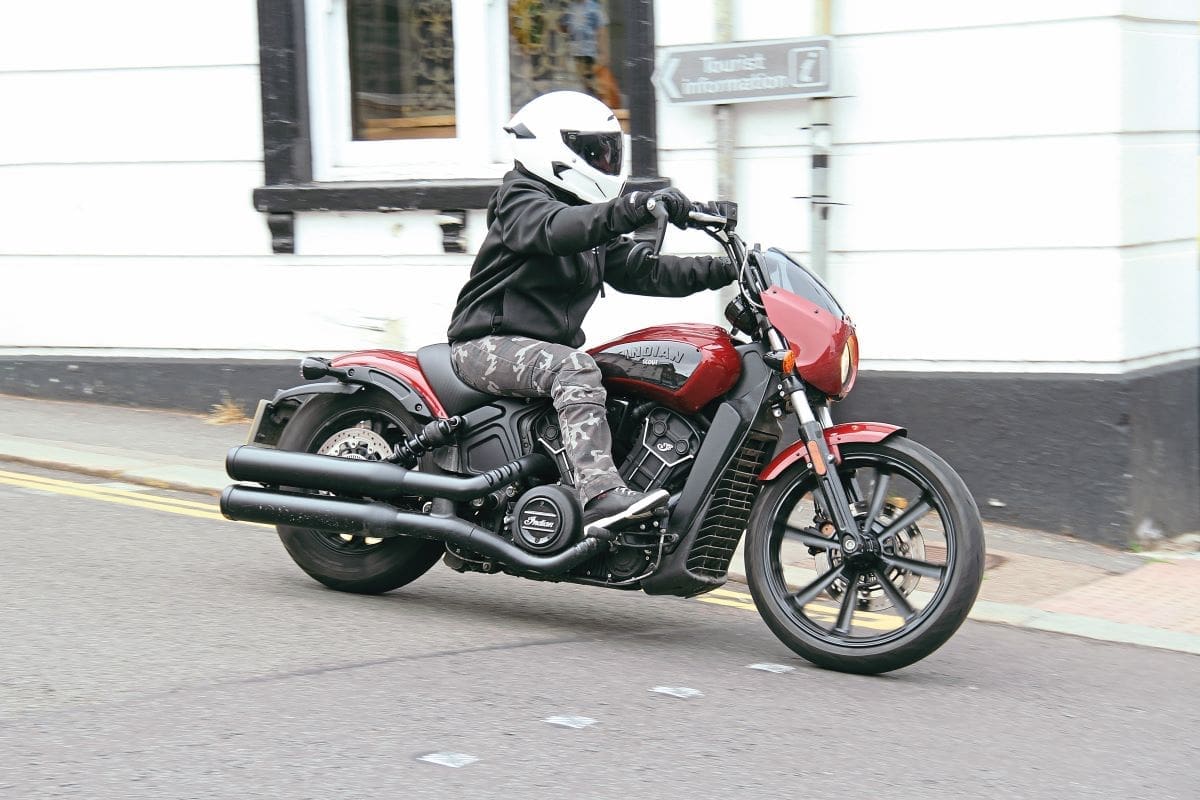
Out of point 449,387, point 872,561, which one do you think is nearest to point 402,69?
point 449,387

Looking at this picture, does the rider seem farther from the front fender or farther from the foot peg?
the front fender

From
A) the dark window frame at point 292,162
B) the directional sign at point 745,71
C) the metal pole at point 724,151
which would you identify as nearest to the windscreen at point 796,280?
the directional sign at point 745,71

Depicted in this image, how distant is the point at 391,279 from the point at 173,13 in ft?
7.25

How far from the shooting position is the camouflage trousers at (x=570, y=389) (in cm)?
507

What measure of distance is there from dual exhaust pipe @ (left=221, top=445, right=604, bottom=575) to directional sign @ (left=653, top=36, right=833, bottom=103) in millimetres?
3288

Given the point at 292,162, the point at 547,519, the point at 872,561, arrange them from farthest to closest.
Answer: the point at 292,162 < the point at 547,519 < the point at 872,561

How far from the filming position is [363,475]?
18.0ft

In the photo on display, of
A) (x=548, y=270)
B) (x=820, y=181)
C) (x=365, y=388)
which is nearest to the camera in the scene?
(x=548, y=270)

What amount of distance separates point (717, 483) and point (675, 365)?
414 millimetres

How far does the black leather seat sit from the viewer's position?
5.46 metres

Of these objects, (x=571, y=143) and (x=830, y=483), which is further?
(x=571, y=143)

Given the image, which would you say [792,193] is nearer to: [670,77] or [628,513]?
[670,77]

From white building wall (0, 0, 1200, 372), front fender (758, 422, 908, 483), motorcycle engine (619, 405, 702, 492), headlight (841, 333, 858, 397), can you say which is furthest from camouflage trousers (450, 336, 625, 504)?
white building wall (0, 0, 1200, 372)

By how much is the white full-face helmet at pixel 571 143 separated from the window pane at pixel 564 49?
12.2 feet
